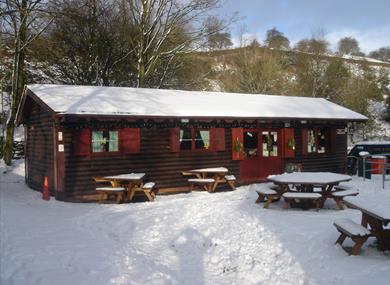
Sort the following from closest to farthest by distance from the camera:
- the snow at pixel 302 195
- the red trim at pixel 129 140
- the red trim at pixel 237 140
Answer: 1. the snow at pixel 302 195
2. the red trim at pixel 129 140
3. the red trim at pixel 237 140

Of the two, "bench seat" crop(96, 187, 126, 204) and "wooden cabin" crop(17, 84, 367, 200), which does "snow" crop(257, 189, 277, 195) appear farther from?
"wooden cabin" crop(17, 84, 367, 200)

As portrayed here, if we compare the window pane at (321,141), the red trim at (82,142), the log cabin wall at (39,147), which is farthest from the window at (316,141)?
the log cabin wall at (39,147)

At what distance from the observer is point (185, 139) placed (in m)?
14.3

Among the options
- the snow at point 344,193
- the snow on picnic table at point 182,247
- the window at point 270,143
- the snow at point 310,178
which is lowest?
the snow on picnic table at point 182,247

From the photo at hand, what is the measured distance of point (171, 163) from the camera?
1404cm

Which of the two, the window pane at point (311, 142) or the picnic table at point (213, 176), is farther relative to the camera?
the window pane at point (311, 142)

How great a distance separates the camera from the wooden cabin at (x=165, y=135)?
12383 millimetres

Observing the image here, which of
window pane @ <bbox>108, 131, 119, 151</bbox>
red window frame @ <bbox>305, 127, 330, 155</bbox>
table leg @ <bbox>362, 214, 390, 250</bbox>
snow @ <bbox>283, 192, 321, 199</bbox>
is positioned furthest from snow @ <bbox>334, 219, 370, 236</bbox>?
red window frame @ <bbox>305, 127, 330, 155</bbox>

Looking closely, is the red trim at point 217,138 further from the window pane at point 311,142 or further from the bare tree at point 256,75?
the bare tree at point 256,75

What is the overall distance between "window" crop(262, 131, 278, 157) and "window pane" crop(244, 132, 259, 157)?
1.21 feet

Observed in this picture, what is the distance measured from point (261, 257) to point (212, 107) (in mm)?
9316

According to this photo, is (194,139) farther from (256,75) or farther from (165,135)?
(256,75)

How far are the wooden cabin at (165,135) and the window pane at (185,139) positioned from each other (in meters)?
0.03

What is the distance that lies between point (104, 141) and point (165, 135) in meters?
Result: 2.08
